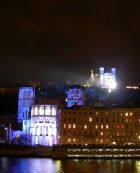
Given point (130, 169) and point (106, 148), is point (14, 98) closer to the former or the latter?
point (106, 148)

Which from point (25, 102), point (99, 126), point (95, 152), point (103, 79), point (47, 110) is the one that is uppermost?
point (103, 79)

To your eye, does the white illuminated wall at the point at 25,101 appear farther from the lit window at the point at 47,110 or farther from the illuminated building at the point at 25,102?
the lit window at the point at 47,110

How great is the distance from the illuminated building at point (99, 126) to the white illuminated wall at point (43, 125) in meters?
7.79

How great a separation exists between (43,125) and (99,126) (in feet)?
53.1

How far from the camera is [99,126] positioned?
3738 inches

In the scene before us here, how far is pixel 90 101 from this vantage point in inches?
4781

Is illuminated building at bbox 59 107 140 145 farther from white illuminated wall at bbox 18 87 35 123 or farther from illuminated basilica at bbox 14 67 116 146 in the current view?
white illuminated wall at bbox 18 87 35 123

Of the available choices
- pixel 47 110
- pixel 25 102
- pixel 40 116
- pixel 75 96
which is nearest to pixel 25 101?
pixel 25 102

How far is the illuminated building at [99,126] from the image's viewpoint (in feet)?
309

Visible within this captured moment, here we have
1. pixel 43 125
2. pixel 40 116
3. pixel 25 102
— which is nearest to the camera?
pixel 43 125

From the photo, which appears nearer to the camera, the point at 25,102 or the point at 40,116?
the point at 40,116

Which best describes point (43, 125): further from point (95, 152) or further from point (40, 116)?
point (95, 152)

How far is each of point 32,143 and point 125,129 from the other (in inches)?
904

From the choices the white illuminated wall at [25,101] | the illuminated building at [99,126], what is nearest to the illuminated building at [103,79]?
the white illuminated wall at [25,101]
